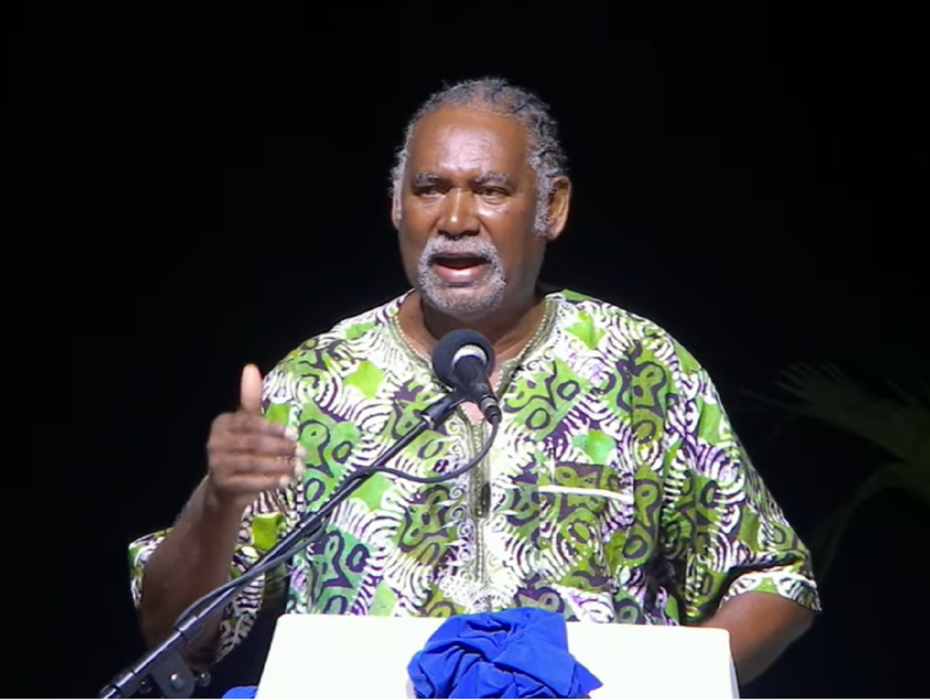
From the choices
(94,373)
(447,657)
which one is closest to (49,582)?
(94,373)

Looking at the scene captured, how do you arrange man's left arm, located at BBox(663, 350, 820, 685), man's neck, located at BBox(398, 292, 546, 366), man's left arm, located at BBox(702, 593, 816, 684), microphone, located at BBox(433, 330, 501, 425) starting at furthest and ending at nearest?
man's neck, located at BBox(398, 292, 546, 366)
man's left arm, located at BBox(663, 350, 820, 685)
man's left arm, located at BBox(702, 593, 816, 684)
microphone, located at BBox(433, 330, 501, 425)

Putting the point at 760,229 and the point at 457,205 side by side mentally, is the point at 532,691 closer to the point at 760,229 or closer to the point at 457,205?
the point at 457,205

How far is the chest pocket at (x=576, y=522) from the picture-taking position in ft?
12.8

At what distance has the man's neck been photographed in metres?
4.09

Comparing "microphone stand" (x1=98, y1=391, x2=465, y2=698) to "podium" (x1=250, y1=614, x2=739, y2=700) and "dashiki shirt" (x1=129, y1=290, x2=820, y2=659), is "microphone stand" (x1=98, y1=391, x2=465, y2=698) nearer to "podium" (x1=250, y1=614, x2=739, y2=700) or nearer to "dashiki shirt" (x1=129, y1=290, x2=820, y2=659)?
"podium" (x1=250, y1=614, x2=739, y2=700)

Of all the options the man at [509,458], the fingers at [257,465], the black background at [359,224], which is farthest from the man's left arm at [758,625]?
the black background at [359,224]

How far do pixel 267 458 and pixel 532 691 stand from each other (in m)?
0.61

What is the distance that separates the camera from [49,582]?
5.12 meters

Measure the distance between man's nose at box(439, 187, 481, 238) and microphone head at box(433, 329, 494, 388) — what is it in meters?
0.79

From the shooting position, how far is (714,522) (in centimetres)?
401

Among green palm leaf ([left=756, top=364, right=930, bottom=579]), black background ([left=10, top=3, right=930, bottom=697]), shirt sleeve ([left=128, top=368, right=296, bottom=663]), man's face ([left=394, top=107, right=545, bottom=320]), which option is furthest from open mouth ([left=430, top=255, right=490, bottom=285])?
green palm leaf ([left=756, top=364, right=930, bottom=579])

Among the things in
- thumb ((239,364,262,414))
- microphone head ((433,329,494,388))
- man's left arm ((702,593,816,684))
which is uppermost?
microphone head ((433,329,494,388))

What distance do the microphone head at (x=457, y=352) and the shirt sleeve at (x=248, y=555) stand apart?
770 millimetres

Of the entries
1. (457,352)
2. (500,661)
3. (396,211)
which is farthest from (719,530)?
(500,661)
